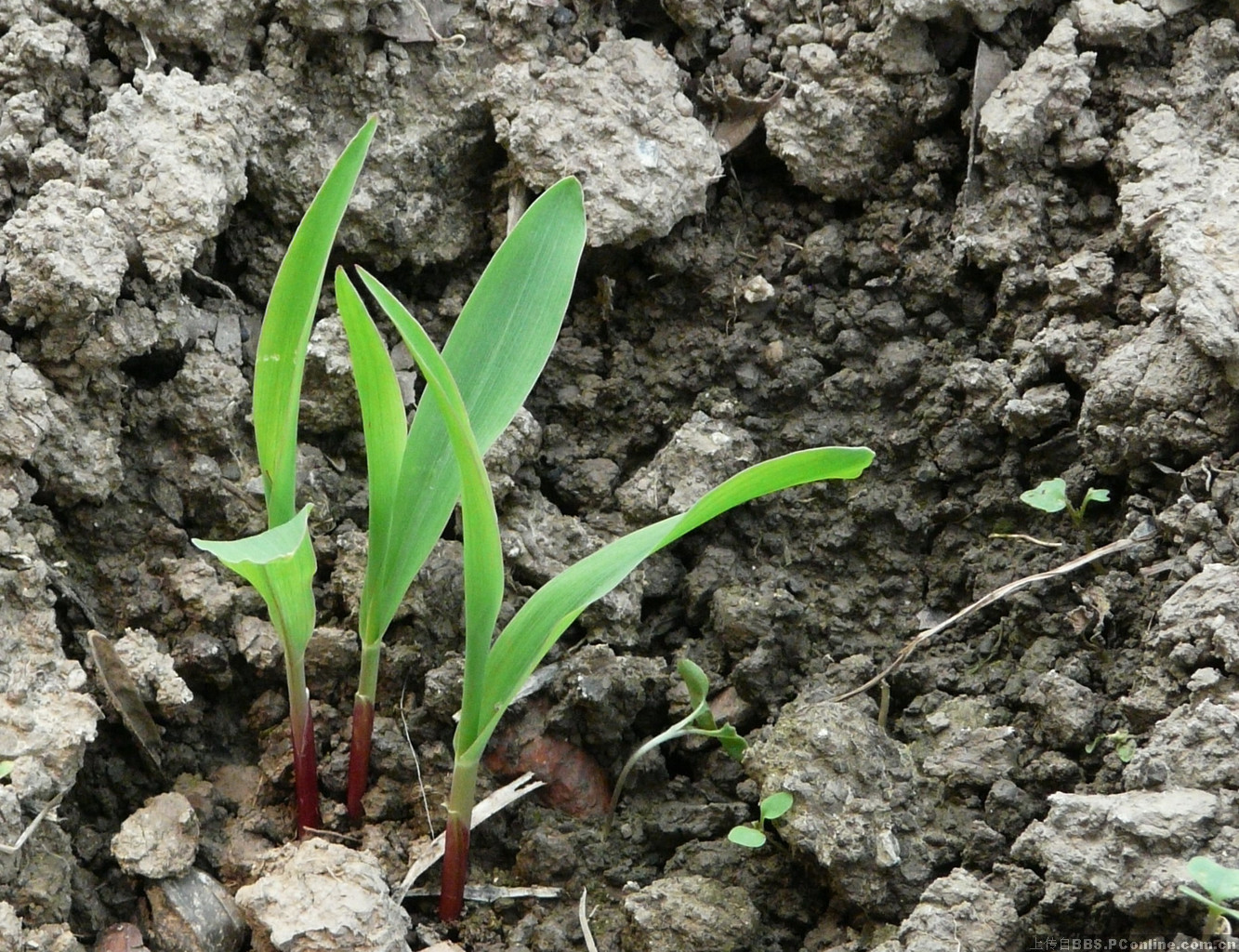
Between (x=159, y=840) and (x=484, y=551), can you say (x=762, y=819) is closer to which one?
(x=484, y=551)

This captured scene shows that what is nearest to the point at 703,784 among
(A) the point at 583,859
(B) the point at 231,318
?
(A) the point at 583,859

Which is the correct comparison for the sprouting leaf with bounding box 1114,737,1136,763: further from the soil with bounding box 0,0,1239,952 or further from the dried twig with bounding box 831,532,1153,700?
the dried twig with bounding box 831,532,1153,700

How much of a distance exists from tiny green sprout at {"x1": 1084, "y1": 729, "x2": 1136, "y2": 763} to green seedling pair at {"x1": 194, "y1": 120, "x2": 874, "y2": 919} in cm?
40

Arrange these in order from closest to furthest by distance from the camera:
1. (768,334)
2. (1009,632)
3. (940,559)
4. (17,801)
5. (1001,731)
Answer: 1. (17,801)
2. (1001,731)
3. (1009,632)
4. (940,559)
5. (768,334)

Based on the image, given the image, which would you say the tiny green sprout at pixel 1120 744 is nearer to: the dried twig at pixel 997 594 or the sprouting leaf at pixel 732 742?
the dried twig at pixel 997 594

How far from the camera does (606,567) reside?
3.91ft

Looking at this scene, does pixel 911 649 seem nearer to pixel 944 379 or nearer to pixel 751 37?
pixel 944 379

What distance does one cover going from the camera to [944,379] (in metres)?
1.67

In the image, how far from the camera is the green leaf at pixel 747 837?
1300 millimetres

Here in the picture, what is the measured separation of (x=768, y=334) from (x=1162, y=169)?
1.84ft

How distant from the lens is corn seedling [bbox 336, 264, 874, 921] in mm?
1075

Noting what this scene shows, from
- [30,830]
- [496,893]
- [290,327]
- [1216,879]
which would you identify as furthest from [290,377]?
[1216,879]

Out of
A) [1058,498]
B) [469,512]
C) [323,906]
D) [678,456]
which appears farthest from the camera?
[678,456]

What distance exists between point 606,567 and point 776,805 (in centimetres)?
33
